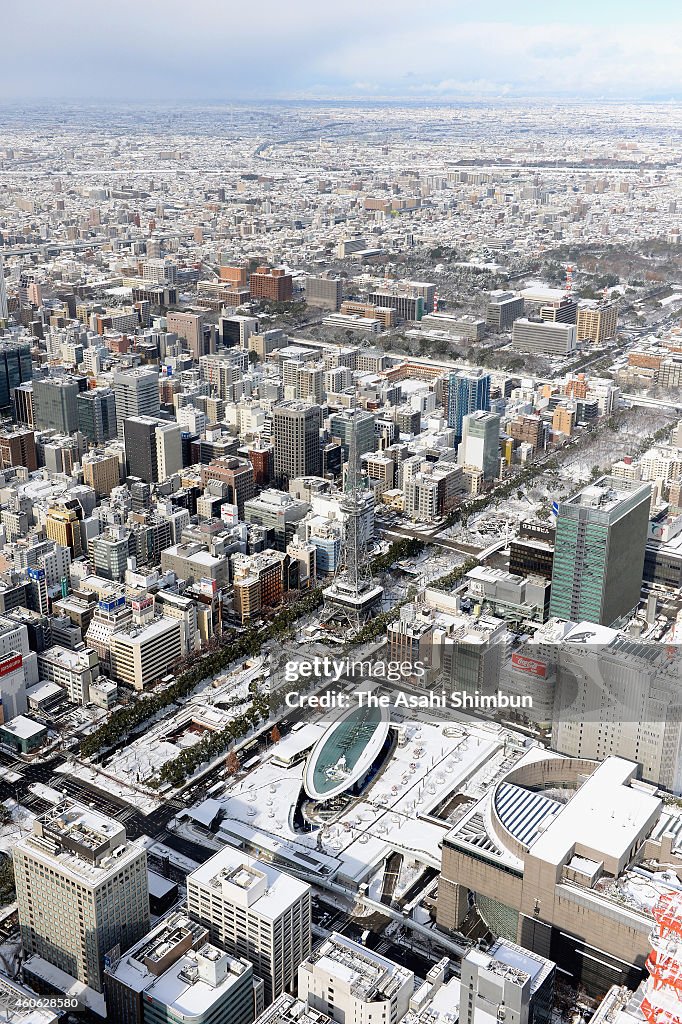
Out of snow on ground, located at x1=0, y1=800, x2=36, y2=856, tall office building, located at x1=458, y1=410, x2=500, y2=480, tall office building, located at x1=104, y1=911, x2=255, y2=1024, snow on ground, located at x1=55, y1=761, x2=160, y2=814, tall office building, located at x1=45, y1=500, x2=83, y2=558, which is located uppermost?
tall office building, located at x1=458, y1=410, x2=500, y2=480

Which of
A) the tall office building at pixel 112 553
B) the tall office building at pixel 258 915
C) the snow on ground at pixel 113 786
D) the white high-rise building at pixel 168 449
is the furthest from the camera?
the white high-rise building at pixel 168 449

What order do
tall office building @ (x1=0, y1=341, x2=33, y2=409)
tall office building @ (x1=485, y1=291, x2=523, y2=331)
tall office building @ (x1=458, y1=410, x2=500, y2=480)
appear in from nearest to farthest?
tall office building @ (x1=458, y1=410, x2=500, y2=480), tall office building @ (x1=0, y1=341, x2=33, y2=409), tall office building @ (x1=485, y1=291, x2=523, y2=331)

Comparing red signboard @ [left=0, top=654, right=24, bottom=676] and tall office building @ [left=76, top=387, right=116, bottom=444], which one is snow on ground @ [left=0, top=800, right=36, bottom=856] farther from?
tall office building @ [left=76, top=387, right=116, bottom=444]

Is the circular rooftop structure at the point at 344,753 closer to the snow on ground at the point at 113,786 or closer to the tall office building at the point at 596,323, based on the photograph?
the snow on ground at the point at 113,786

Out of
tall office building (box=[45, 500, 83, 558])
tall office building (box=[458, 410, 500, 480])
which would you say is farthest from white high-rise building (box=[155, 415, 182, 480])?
tall office building (box=[458, 410, 500, 480])

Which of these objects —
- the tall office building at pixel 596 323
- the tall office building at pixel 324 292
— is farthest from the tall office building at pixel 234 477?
the tall office building at pixel 324 292

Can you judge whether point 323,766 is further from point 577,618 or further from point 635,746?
point 577,618
